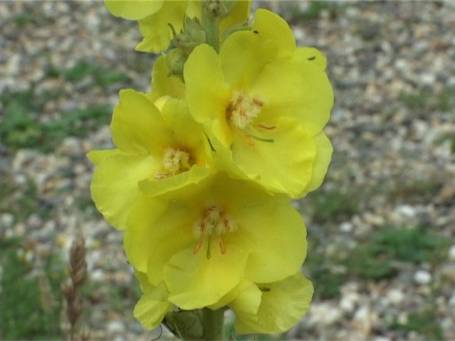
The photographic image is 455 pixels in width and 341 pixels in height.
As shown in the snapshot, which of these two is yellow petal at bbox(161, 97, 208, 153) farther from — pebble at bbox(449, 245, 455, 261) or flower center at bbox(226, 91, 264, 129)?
pebble at bbox(449, 245, 455, 261)

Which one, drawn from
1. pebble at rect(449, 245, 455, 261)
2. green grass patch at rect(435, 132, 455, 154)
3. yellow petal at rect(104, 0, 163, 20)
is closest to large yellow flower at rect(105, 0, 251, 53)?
yellow petal at rect(104, 0, 163, 20)

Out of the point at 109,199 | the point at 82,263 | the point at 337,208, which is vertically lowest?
the point at 337,208

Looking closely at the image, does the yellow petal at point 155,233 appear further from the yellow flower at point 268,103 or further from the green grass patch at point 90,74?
the green grass patch at point 90,74

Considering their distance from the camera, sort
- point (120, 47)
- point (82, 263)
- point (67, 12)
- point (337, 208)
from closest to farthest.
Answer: point (82, 263), point (337, 208), point (120, 47), point (67, 12)

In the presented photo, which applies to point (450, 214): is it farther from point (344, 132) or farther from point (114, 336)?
point (114, 336)

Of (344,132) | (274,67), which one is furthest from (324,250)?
A: (274,67)

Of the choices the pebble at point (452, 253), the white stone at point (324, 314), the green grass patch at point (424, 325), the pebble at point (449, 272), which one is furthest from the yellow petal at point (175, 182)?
the pebble at point (452, 253)
